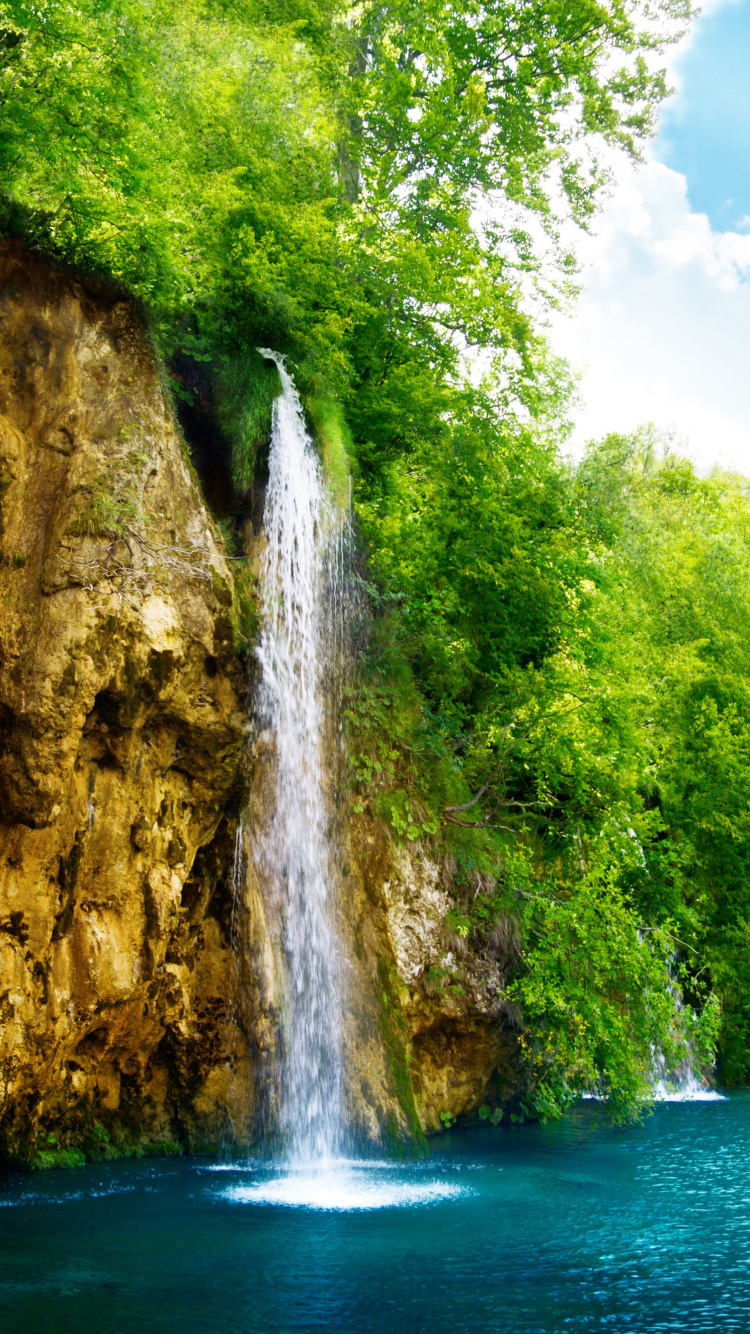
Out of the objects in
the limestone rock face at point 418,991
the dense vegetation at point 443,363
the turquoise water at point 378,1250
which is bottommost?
the turquoise water at point 378,1250

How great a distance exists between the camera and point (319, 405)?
12.7 metres

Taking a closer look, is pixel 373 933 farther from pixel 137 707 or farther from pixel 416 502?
pixel 416 502

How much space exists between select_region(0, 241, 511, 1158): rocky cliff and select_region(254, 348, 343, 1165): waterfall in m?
0.26

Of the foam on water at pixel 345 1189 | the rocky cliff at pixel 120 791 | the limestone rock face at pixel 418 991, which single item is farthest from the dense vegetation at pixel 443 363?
the foam on water at pixel 345 1189

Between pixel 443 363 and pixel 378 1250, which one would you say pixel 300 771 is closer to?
pixel 378 1250

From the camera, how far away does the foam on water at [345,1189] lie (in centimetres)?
773

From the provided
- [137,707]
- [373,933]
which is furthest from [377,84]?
[373,933]

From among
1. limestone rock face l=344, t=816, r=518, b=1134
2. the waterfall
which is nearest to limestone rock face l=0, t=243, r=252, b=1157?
the waterfall

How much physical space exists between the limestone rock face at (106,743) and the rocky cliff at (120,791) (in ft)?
0.06

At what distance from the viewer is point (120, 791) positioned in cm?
907

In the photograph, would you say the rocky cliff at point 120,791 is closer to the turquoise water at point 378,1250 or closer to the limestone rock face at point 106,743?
the limestone rock face at point 106,743

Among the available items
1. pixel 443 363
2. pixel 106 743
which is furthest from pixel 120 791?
pixel 443 363

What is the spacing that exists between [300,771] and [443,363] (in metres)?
7.59

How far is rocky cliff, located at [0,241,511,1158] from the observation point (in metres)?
8.30
